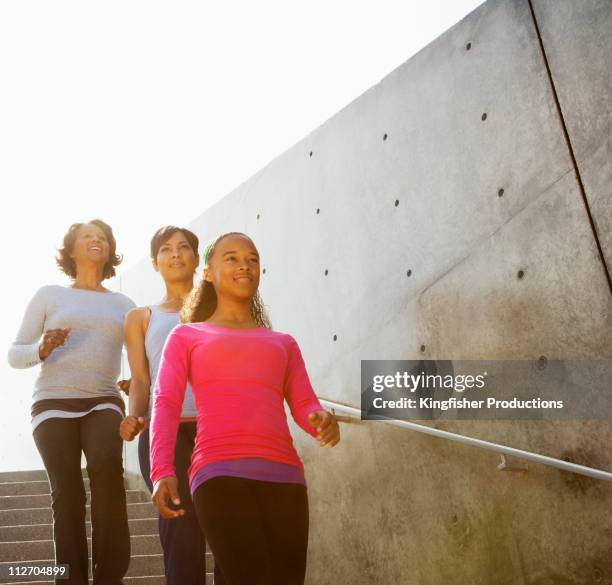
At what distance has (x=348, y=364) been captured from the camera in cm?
423

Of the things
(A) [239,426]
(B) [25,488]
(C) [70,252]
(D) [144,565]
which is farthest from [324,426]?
(B) [25,488]

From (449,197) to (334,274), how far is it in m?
1.04

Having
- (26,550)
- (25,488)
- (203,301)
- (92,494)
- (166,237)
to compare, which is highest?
(166,237)

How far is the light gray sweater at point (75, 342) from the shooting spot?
9.78 ft

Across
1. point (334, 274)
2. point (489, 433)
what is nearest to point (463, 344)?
point (489, 433)

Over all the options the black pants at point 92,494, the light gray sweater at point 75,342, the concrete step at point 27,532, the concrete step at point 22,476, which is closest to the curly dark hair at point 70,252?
the light gray sweater at point 75,342

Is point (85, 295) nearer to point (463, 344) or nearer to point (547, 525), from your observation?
point (463, 344)

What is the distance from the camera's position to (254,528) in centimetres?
170

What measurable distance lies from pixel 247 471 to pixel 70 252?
1.97m

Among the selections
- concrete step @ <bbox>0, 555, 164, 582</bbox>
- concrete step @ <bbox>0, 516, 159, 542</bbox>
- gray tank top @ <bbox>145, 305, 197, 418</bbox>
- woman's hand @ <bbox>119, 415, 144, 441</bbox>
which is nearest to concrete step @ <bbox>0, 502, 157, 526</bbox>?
concrete step @ <bbox>0, 516, 159, 542</bbox>

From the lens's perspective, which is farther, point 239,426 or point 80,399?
point 80,399

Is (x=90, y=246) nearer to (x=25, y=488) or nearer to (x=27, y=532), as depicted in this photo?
(x=27, y=532)

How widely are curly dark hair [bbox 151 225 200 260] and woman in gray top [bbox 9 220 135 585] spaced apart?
35cm

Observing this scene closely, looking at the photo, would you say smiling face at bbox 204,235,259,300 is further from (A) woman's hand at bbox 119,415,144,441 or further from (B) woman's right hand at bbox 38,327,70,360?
(B) woman's right hand at bbox 38,327,70,360
